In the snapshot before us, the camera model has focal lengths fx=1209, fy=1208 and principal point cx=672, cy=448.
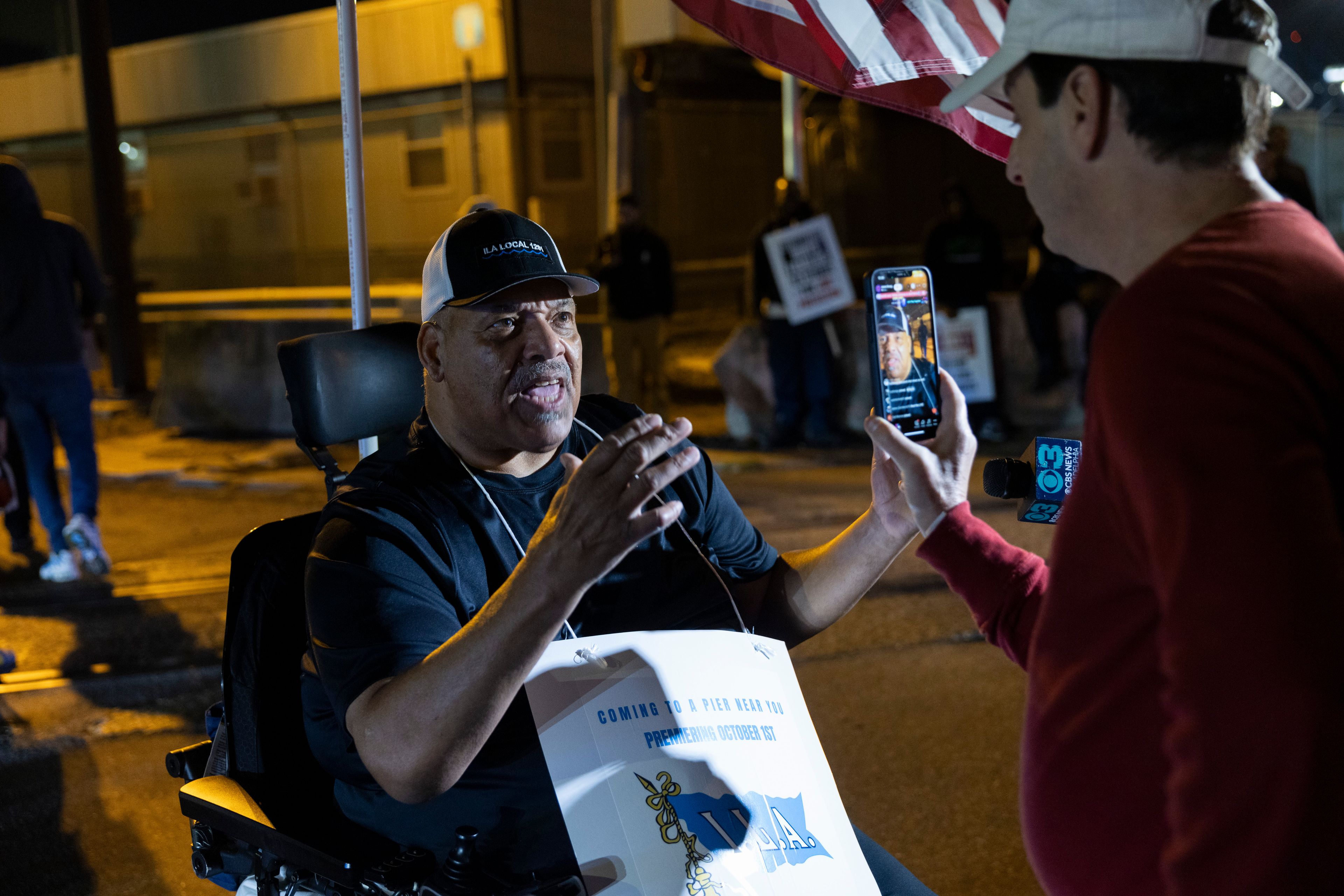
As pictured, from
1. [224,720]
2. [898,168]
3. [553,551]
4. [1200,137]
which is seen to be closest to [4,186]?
[224,720]

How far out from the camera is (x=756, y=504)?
755 cm

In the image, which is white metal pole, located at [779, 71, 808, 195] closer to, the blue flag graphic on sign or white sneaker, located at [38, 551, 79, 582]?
white sneaker, located at [38, 551, 79, 582]

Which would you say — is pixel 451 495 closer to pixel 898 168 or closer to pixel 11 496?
pixel 11 496

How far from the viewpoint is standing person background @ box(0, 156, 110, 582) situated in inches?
252

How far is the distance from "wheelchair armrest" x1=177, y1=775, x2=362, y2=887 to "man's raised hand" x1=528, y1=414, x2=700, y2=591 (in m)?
0.55

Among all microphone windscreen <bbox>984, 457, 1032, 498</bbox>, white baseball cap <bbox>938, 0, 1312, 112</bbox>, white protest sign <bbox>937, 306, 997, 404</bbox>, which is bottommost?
white protest sign <bbox>937, 306, 997, 404</bbox>

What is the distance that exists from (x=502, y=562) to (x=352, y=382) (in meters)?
0.53

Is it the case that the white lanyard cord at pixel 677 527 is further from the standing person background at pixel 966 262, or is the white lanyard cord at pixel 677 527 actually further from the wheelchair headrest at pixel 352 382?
the standing person background at pixel 966 262

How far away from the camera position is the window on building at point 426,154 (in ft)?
87.4

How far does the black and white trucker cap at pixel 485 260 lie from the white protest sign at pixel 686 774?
2.20 ft

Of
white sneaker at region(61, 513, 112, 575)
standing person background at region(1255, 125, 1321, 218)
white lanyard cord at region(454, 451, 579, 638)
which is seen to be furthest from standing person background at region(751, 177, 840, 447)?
white lanyard cord at region(454, 451, 579, 638)

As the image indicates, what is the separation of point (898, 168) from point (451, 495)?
29875 millimetres

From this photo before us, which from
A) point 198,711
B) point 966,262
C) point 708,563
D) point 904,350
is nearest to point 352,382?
point 708,563

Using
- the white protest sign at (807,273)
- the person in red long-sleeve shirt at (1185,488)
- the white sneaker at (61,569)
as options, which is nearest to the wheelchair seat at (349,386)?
the person in red long-sleeve shirt at (1185,488)
